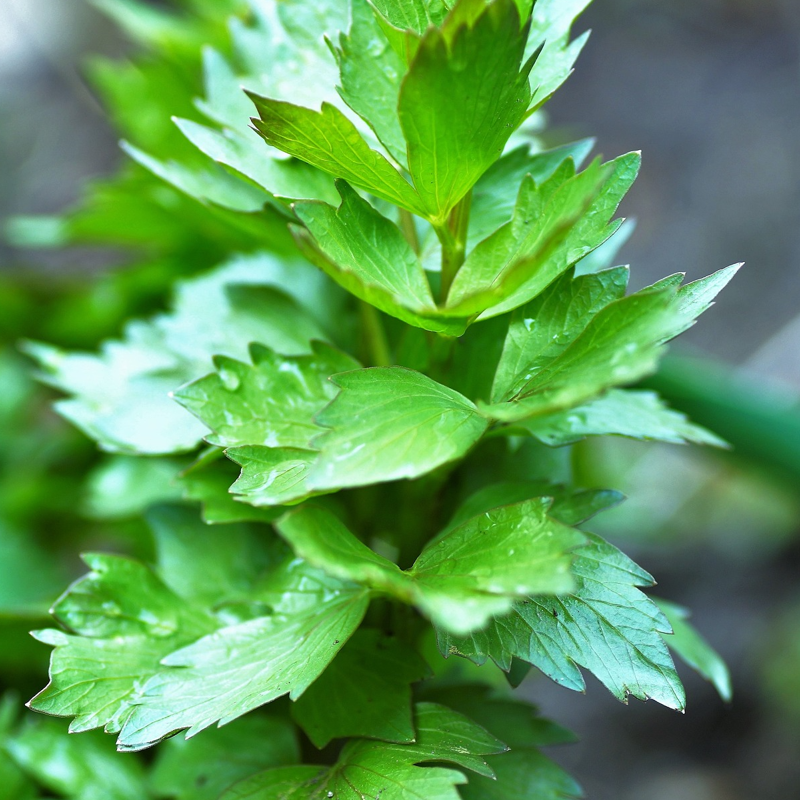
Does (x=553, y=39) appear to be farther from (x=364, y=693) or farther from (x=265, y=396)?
(x=364, y=693)

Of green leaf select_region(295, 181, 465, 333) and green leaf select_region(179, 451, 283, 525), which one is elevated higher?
green leaf select_region(295, 181, 465, 333)

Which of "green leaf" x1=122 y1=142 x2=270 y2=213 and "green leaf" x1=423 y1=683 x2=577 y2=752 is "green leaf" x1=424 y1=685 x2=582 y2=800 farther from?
"green leaf" x1=122 y1=142 x2=270 y2=213

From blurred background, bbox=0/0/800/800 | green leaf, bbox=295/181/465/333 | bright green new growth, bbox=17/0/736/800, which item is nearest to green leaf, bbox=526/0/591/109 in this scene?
bright green new growth, bbox=17/0/736/800

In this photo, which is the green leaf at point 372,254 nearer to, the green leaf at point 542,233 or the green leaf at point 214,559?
the green leaf at point 542,233

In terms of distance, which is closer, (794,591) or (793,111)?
(794,591)

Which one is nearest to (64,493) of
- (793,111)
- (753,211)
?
(753,211)

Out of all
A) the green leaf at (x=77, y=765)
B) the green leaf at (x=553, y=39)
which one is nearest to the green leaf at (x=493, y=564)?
the green leaf at (x=553, y=39)

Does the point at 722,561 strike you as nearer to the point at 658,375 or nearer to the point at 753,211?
the point at 658,375

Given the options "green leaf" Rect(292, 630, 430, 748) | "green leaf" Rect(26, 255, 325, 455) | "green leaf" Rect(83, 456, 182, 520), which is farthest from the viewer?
"green leaf" Rect(83, 456, 182, 520)
